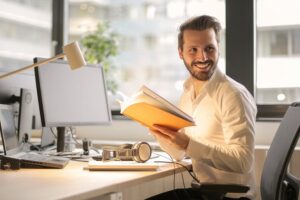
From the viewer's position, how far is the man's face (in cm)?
226

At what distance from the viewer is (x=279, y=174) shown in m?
1.71

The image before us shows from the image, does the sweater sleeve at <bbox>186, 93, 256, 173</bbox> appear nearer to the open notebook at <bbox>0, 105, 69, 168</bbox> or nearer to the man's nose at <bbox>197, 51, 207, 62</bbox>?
the man's nose at <bbox>197, 51, 207, 62</bbox>

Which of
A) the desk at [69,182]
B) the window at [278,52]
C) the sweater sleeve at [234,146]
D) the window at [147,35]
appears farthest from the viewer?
the window at [147,35]

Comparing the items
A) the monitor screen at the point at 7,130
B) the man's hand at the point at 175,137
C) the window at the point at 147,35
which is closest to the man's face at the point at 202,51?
the man's hand at the point at 175,137

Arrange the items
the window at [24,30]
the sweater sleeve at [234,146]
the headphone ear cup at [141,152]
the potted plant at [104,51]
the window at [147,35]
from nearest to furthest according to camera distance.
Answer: the sweater sleeve at [234,146], the headphone ear cup at [141,152], the window at [147,35], the potted plant at [104,51], the window at [24,30]

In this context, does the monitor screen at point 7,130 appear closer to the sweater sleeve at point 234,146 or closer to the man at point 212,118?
the man at point 212,118

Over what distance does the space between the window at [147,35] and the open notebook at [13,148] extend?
150cm

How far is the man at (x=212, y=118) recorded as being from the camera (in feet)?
6.54

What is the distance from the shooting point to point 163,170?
2.01 m

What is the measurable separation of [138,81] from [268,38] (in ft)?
3.47

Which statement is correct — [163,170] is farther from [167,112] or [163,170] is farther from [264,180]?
[264,180]

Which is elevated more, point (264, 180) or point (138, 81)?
point (138, 81)

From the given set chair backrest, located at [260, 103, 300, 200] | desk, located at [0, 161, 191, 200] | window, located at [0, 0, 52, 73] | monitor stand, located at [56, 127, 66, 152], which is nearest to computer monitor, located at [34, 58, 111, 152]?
monitor stand, located at [56, 127, 66, 152]

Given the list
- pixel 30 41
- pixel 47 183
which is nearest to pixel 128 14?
pixel 30 41
